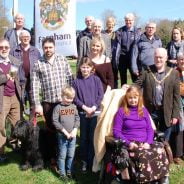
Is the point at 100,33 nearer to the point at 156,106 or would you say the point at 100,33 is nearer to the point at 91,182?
the point at 156,106

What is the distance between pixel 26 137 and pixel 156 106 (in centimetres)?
191

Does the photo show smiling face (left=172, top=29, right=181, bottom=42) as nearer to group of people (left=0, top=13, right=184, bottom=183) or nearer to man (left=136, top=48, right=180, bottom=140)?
group of people (left=0, top=13, right=184, bottom=183)

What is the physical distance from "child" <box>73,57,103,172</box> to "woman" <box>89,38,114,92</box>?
194 millimetres

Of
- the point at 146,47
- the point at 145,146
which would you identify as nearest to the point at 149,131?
the point at 145,146

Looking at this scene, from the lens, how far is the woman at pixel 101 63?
5824 mm

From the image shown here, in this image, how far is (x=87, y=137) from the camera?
5836 millimetres

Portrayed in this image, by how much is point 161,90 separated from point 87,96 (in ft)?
3.43

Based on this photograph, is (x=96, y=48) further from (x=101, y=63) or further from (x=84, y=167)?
(x=84, y=167)

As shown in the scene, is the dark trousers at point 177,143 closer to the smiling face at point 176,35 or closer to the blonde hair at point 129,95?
the blonde hair at point 129,95

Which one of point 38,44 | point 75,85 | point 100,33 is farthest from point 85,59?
point 38,44

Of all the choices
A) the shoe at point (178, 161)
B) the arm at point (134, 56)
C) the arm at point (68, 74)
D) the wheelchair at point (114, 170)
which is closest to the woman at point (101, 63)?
the arm at point (68, 74)

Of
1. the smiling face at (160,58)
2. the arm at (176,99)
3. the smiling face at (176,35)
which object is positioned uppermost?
the smiling face at (176,35)

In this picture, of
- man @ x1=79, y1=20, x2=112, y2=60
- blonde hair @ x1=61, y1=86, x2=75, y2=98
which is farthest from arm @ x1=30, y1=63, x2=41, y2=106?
man @ x1=79, y1=20, x2=112, y2=60

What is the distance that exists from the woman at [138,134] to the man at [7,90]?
5.90ft
